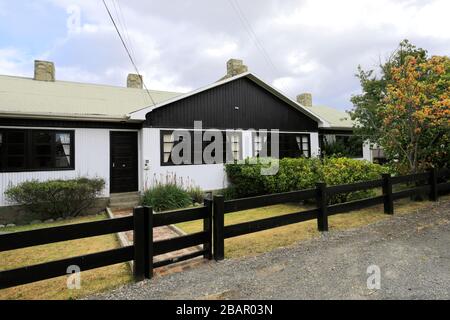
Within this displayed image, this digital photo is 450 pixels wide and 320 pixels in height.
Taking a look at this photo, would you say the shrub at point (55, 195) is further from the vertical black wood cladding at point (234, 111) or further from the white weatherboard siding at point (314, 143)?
the white weatherboard siding at point (314, 143)

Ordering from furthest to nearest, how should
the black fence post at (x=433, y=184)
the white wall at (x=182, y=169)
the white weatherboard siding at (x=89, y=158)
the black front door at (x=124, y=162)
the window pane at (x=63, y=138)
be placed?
the black front door at (x=124, y=162), the white wall at (x=182, y=169), the window pane at (x=63, y=138), the white weatherboard siding at (x=89, y=158), the black fence post at (x=433, y=184)

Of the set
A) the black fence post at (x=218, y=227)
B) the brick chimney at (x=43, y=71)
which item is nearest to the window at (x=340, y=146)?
the black fence post at (x=218, y=227)

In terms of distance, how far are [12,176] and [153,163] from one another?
448 centimetres

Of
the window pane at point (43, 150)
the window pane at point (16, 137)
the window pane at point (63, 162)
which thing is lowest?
the window pane at point (63, 162)

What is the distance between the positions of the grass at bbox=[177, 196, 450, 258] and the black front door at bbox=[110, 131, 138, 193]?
14.3 ft

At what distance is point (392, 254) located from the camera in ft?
15.0

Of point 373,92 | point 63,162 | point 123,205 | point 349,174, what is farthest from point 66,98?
point 373,92

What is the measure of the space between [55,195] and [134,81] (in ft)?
31.0

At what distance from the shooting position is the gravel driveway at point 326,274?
3365 mm

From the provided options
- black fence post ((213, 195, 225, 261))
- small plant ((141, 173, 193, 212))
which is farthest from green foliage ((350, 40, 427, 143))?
black fence post ((213, 195, 225, 261))

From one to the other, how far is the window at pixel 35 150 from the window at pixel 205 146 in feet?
10.6

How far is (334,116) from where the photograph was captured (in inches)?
728

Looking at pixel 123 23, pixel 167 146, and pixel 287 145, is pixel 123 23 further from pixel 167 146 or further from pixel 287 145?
pixel 287 145
